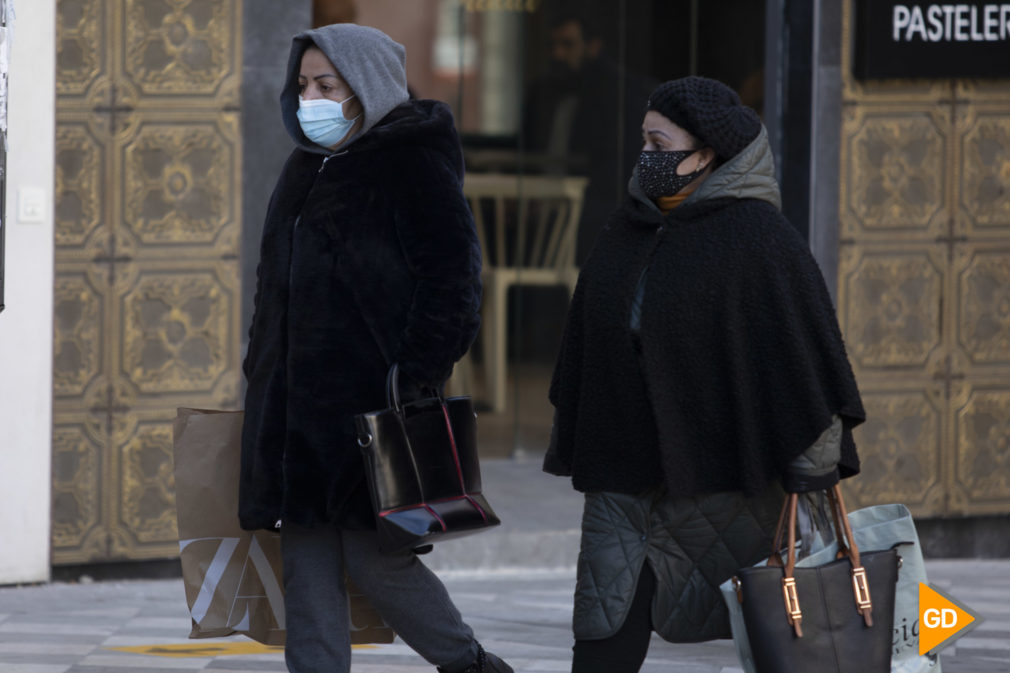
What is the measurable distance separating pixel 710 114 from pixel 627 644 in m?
1.19

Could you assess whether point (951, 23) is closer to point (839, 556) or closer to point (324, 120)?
point (324, 120)

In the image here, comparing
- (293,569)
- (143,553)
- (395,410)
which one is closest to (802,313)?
Answer: (395,410)

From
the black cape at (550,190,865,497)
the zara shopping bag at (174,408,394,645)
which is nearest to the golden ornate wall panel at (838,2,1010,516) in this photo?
the black cape at (550,190,865,497)

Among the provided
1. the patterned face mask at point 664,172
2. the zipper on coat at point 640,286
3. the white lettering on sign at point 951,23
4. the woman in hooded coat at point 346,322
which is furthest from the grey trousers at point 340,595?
the white lettering on sign at point 951,23

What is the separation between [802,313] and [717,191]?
1.09 ft

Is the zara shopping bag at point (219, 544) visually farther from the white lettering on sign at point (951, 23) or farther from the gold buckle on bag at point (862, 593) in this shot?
the white lettering on sign at point (951, 23)

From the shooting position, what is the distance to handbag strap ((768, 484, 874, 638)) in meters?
3.40

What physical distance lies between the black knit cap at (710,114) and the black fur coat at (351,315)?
0.65 meters

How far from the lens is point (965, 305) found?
6.96 meters

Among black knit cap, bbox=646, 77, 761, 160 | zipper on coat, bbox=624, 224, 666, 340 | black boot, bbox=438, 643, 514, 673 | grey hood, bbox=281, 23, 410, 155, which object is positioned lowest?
black boot, bbox=438, 643, 514, 673

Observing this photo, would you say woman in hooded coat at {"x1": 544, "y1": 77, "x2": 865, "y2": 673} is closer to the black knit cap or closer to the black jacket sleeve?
the black knit cap

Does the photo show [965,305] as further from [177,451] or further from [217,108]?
[177,451]

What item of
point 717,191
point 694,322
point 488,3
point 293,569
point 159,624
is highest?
point 488,3

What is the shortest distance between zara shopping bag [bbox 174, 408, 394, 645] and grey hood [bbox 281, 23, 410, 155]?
2.56ft
